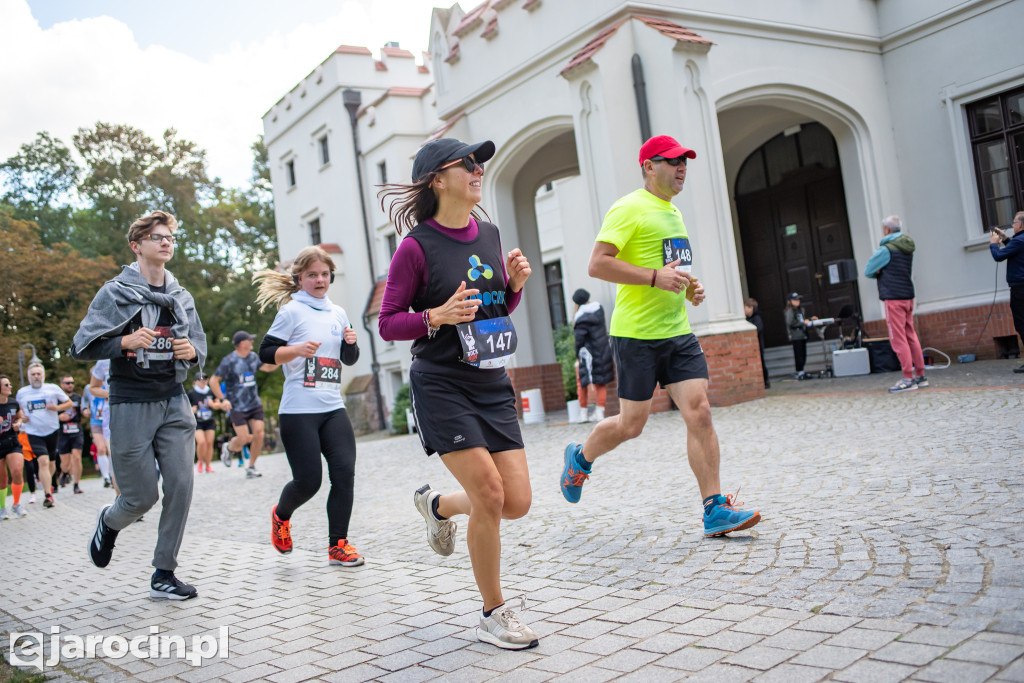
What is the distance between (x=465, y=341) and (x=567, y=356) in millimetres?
12251

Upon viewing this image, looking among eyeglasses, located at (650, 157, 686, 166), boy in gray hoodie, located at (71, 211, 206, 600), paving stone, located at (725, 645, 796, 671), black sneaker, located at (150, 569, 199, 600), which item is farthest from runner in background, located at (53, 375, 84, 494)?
paving stone, located at (725, 645, 796, 671)

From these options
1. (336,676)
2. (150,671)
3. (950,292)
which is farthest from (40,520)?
(950,292)

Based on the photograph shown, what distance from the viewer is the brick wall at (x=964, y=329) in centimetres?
1413

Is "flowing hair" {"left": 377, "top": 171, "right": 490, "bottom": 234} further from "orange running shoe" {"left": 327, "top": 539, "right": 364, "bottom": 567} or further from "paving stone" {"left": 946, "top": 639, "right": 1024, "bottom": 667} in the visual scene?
"orange running shoe" {"left": 327, "top": 539, "right": 364, "bottom": 567}

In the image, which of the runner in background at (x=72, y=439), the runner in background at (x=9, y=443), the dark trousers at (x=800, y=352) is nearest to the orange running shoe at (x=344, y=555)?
the runner in background at (x=9, y=443)

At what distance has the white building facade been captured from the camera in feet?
43.1

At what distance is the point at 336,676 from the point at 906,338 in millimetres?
9544

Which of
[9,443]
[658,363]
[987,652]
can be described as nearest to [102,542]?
[658,363]

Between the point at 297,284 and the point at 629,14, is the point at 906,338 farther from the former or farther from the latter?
the point at 297,284

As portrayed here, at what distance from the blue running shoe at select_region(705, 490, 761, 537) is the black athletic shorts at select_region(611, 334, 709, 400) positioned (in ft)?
2.40

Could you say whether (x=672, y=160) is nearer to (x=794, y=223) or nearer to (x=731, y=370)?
(x=731, y=370)

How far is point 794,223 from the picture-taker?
60.3ft

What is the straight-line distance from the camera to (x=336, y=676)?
3346 millimetres

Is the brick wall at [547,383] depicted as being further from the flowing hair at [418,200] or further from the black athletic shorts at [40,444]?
the flowing hair at [418,200]
